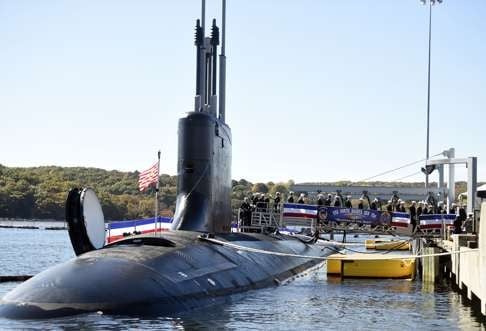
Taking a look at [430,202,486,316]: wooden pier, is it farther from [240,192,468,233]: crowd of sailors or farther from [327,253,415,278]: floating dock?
[240,192,468,233]: crowd of sailors

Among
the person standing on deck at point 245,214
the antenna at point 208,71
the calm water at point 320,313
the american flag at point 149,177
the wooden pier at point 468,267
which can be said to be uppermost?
the antenna at point 208,71

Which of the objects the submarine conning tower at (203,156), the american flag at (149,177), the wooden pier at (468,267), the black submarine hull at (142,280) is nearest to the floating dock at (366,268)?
the wooden pier at (468,267)

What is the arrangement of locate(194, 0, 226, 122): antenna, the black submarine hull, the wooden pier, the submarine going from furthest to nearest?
locate(194, 0, 226, 122): antenna, the wooden pier, the submarine, the black submarine hull

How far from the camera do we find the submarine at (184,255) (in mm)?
13344

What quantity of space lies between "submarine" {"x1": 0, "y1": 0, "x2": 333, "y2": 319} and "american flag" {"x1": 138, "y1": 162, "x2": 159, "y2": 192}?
2.42 ft

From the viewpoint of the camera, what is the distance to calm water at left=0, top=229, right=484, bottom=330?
12773 millimetres

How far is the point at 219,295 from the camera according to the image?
16.5 meters

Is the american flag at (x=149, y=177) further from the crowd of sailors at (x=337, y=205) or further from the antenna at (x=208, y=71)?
the crowd of sailors at (x=337, y=205)

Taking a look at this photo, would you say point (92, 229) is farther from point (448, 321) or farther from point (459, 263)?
point (459, 263)

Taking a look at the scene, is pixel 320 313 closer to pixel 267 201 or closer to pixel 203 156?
pixel 203 156

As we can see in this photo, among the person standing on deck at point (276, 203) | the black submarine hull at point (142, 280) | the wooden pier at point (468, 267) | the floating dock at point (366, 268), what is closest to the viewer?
the black submarine hull at point (142, 280)

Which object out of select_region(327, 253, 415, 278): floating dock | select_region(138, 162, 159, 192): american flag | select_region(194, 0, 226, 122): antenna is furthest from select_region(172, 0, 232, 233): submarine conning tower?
select_region(327, 253, 415, 278): floating dock

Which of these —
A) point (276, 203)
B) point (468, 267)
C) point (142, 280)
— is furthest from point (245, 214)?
point (142, 280)

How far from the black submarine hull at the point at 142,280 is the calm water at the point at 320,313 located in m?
0.31
